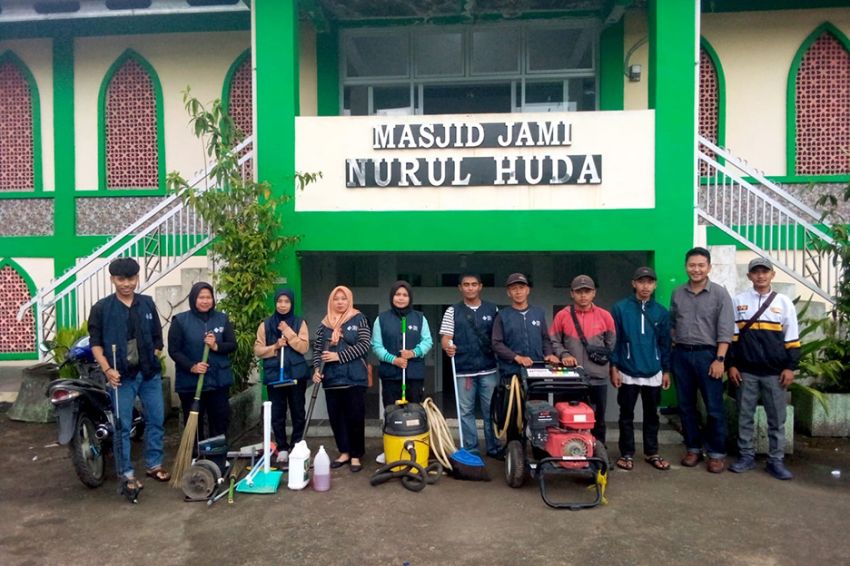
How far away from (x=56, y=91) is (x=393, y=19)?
5.31 m

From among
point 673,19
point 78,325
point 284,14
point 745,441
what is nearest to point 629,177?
point 673,19

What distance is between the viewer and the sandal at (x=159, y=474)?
5129mm

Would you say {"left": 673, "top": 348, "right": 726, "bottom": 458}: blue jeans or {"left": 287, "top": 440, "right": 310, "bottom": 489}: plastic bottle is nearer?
{"left": 287, "top": 440, "right": 310, "bottom": 489}: plastic bottle

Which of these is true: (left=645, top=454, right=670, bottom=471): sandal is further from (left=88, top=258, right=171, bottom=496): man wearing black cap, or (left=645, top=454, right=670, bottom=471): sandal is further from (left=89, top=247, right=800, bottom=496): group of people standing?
(left=88, top=258, right=171, bottom=496): man wearing black cap

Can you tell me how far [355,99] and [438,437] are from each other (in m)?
5.60

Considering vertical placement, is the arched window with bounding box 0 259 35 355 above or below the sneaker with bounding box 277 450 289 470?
above

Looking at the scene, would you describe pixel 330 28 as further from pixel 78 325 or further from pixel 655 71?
pixel 78 325

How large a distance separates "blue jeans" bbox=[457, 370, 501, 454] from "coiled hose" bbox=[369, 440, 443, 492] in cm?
63

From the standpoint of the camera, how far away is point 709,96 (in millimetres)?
8781

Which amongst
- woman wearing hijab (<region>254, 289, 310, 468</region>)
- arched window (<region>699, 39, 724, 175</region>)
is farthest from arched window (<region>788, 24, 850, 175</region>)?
woman wearing hijab (<region>254, 289, 310, 468</region>)

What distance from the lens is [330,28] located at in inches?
344

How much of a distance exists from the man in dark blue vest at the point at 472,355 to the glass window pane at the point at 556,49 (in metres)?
4.70

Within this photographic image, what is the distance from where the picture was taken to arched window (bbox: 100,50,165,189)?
9.48 meters

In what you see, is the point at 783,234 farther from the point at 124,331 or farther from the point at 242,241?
the point at 124,331
